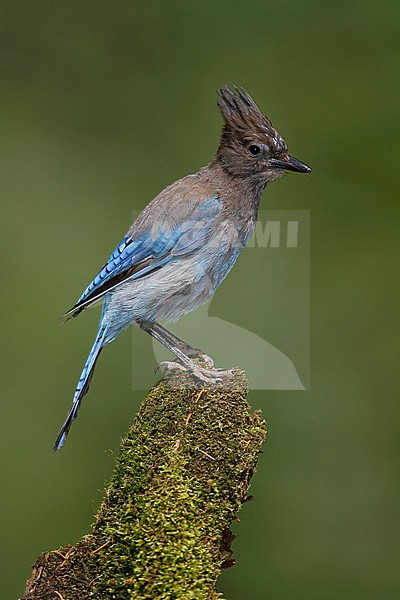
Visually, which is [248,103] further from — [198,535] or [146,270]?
[198,535]

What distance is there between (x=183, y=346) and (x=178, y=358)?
0.58ft

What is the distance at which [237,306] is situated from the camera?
4301 millimetres

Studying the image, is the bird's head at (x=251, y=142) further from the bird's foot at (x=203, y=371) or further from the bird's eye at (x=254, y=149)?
the bird's foot at (x=203, y=371)

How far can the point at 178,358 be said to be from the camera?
323 centimetres

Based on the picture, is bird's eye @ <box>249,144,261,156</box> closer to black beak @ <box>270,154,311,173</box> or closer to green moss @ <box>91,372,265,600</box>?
black beak @ <box>270,154,311,173</box>

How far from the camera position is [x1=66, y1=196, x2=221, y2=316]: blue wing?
129 inches

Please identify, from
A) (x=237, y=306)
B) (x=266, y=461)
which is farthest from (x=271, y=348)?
(x=266, y=461)

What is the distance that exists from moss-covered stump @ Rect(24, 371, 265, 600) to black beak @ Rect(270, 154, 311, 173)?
2.92ft

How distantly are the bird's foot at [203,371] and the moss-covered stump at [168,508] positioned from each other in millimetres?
137

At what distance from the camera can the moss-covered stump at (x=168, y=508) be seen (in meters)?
2.58

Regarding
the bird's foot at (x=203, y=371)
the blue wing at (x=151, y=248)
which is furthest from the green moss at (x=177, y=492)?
the blue wing at (x=151, y=248)

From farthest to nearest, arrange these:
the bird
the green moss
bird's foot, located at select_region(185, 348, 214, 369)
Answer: the bird, bird's foot, located at select_region(185, 348, 214, 369), the green moss

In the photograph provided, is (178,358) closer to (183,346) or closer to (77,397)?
A: (183,346)

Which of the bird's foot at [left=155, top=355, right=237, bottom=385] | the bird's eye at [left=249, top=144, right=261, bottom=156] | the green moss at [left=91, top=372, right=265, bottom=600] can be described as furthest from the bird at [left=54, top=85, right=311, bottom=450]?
the green moss at [left=91, top=372, right=265, bottom=600]
